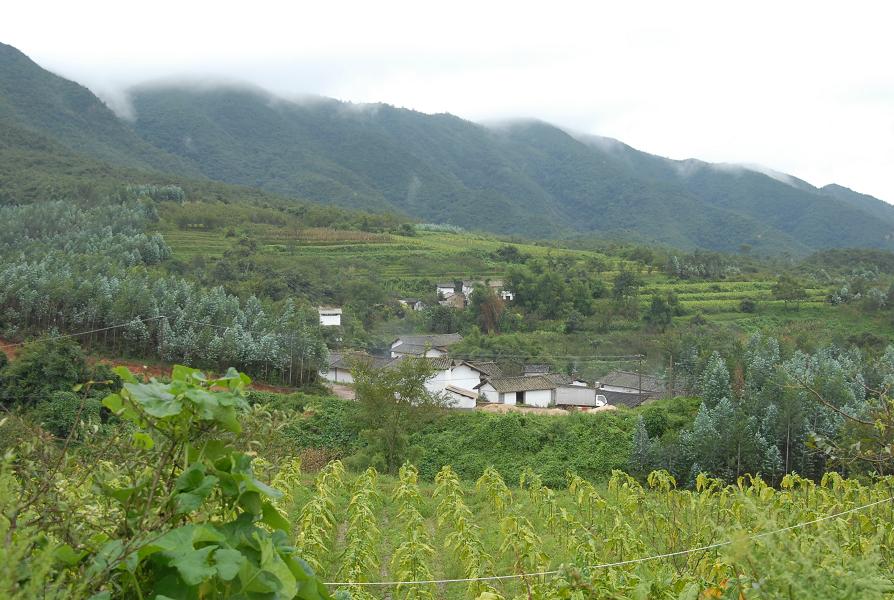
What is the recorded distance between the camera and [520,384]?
30531 mm

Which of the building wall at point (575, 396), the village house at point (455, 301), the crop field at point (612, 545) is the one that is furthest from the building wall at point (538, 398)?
the crop field at point (612, 545)

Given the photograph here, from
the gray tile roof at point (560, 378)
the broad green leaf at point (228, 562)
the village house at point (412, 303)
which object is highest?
the broad green leaf at point (228, 562)

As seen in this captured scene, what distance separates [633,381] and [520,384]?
5446mm

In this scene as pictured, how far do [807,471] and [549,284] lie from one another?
88.3 ft

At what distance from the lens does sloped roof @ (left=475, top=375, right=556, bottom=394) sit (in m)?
30.3

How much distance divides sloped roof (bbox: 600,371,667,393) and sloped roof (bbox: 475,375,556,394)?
11.5 feet

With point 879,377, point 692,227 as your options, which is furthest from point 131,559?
point 692,227

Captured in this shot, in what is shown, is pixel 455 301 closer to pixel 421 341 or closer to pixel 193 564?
pixel 421 341

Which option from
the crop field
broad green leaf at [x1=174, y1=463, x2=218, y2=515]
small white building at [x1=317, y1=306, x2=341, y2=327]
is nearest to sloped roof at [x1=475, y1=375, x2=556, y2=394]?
small white building at [x1=317, y1=306, x2=341, y2=327]

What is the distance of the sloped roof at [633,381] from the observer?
2939cm

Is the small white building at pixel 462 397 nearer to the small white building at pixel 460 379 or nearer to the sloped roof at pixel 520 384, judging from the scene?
the small white building at pixel 460 379

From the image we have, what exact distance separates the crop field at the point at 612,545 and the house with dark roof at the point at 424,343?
2050 cm

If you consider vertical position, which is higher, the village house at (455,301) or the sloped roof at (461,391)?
the village house at (455,301)

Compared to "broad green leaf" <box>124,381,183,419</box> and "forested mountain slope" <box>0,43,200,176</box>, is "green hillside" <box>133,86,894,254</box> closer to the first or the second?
"forested mountain slope" <box>0,43,200,176</box>
